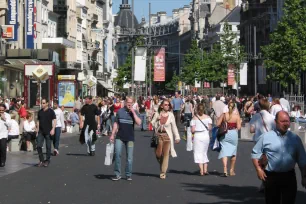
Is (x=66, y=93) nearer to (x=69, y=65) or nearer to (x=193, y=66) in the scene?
(x=69, y=65)

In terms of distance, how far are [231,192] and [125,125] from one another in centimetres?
331

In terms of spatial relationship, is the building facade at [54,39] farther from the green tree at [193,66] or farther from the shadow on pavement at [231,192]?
the shadow on pavement at [231,192]

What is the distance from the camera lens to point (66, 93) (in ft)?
180

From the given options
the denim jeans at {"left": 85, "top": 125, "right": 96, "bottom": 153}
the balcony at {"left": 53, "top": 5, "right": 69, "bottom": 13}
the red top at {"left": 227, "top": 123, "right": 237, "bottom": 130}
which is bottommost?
the denim jeans at {"left": 85, "top": 125, "right": 96, "bottom": 153}

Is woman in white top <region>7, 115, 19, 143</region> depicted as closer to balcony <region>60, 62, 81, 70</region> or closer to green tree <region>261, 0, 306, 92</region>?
green tree <region>261, 0, 306, 92</region>

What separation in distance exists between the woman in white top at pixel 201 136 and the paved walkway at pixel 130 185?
346 millimetres

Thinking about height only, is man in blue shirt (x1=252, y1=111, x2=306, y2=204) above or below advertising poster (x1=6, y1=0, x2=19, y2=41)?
below

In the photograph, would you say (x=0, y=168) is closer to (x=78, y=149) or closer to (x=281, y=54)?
(x=78, y=149)

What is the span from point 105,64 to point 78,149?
101859mm

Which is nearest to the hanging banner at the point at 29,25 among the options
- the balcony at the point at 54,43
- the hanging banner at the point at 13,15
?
the hanging banner at the point at 13,15

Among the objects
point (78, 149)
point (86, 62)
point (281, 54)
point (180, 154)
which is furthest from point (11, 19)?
point (86, 62)

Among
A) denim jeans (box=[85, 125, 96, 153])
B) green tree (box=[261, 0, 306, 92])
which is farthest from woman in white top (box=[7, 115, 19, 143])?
green tree (box=[261, 0, 306, 92])

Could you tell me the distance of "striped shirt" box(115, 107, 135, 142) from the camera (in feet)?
60.4

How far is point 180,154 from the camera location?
27.0 metres
